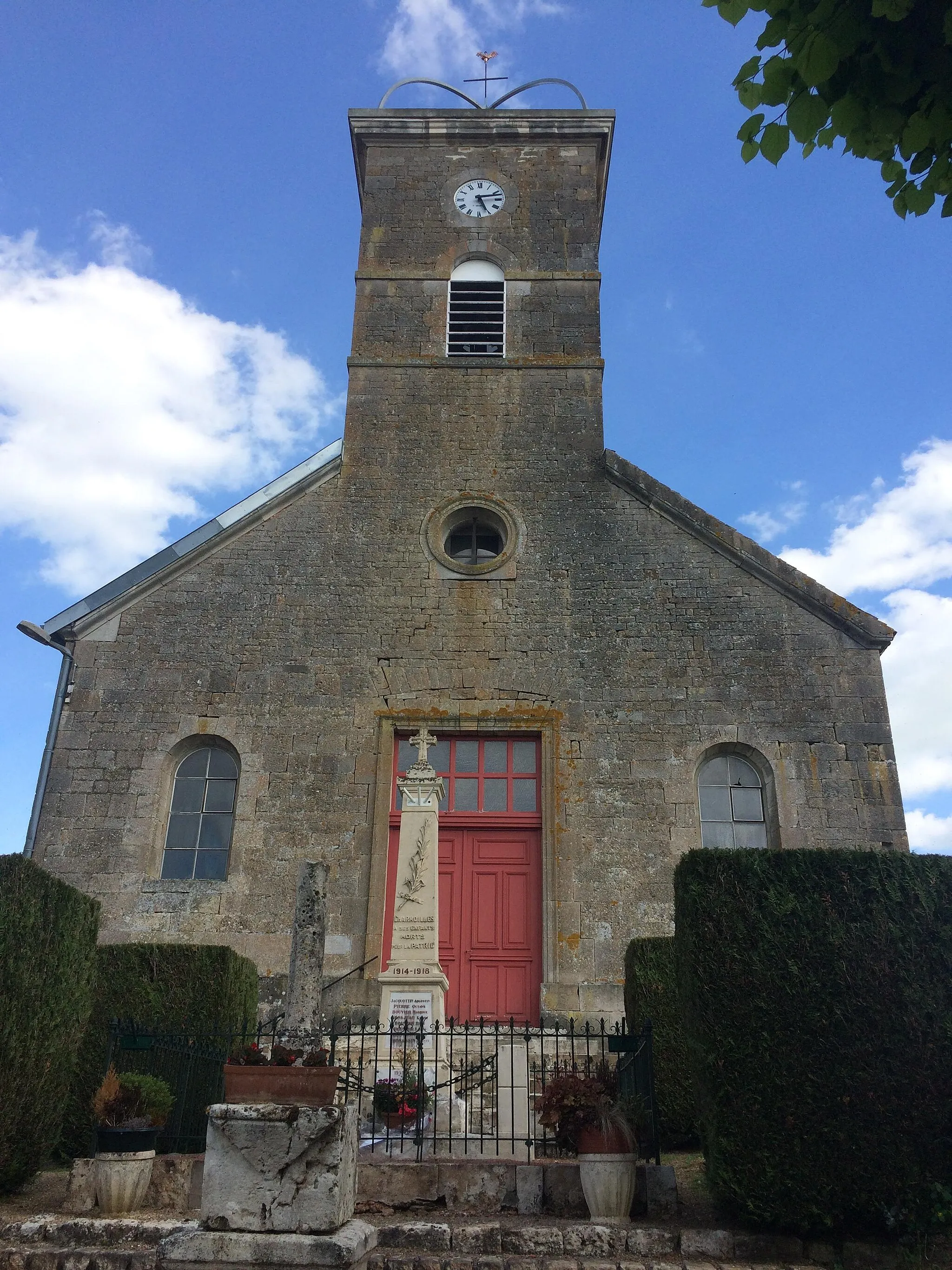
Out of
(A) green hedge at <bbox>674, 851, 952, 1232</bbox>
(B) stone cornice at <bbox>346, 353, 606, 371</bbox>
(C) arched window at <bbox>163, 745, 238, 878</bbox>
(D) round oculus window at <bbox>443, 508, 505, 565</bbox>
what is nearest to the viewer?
(A) green hedge at <bbox>674, 851, 952, 1232</bbox>

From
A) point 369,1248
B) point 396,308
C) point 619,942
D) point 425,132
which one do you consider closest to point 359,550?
point 396,308

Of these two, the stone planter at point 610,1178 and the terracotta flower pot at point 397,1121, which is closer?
the stone planter at point 610,1178

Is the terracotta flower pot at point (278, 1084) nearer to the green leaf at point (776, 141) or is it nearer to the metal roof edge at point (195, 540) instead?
the green leaf at point (776, 141)

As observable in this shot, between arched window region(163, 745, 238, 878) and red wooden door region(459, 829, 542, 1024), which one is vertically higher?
arched window region(163, 745, 238, 878)

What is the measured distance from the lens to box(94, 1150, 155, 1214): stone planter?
20.4ft

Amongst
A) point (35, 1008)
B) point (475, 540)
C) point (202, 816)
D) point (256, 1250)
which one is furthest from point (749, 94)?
point (202, 816)

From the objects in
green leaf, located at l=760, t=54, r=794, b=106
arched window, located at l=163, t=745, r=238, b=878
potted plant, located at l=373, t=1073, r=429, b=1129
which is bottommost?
potted plant, located at l=373, t=1073, r=429, b=1129

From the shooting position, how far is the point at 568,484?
1265 centimetres

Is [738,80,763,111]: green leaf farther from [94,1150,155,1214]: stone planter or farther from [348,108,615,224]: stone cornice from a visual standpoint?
[348,108,615,224]: stone cornice

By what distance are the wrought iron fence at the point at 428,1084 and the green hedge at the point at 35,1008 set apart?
0.37m

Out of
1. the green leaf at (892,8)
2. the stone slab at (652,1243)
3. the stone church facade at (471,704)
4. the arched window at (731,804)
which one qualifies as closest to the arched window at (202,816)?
the stone church facade at (471,704)

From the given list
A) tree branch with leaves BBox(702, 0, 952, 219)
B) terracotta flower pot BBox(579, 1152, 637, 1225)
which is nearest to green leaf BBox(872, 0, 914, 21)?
tree branch with leaves BBox(702, 0, 952, 219)

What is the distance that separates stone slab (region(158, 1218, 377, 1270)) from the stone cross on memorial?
12.4ft

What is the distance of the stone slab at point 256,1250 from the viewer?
175 inches
